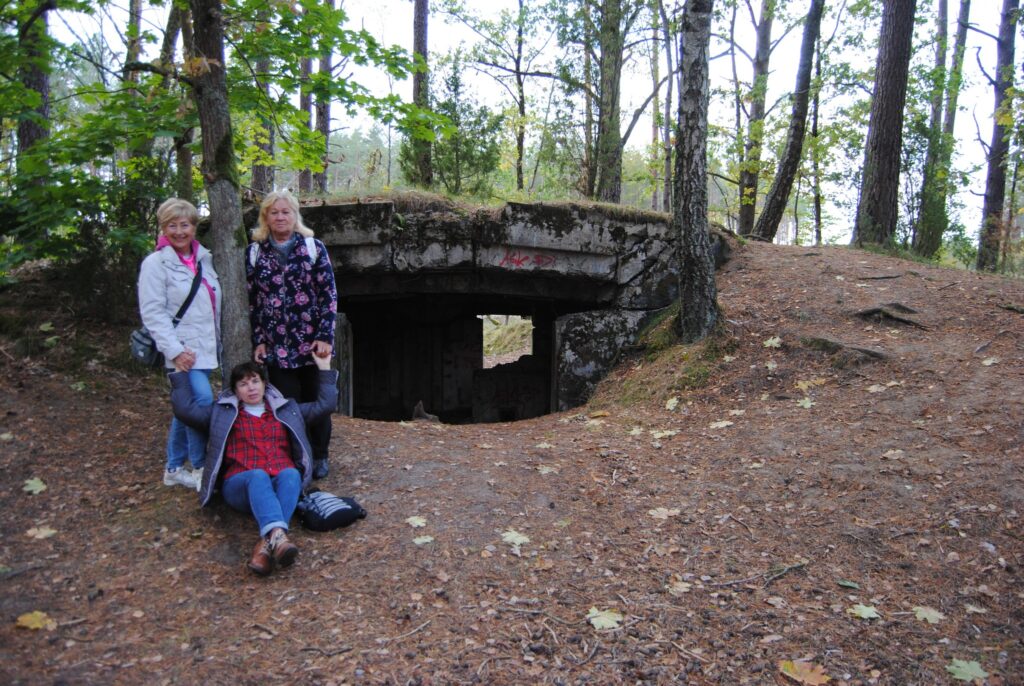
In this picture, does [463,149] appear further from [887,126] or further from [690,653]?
[690,653]

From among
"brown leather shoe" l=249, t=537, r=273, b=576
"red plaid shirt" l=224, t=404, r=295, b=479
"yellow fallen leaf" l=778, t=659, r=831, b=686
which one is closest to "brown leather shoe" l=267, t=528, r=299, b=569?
"brown leather shoe" l=249, t=537, r=273, b=576

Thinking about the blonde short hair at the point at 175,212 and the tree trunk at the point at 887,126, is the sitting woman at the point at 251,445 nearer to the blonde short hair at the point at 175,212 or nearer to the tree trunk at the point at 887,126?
the blonde short hair at the point at 175,212

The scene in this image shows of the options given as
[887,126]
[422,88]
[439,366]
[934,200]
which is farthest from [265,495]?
[934,200]

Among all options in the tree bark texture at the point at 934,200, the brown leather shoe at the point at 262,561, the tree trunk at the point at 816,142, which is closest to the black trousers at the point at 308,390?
the brown leather shoe at the point at 262,561

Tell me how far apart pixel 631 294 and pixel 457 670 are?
5.63m

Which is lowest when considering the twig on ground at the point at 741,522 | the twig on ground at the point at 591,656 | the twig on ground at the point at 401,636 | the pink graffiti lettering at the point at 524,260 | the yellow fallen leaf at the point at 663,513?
the twig on ground at the point at 591,656

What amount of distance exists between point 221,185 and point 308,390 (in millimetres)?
1377

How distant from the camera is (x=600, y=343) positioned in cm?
746

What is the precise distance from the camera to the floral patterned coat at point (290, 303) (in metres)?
4.07

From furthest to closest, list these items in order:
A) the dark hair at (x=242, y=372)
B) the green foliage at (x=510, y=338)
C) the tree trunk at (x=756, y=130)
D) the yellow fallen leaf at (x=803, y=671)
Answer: the green foliage at (x=510, y=338)
the tree trunk at (x=756, y=130)
the dark hair at (x=242, y=372)
the yellow fallen leaf at (x=803, y=671)

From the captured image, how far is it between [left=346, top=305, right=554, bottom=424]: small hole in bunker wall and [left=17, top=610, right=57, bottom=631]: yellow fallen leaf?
861 centimetres

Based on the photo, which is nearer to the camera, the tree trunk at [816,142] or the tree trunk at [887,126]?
the tree trunk at [887,126]

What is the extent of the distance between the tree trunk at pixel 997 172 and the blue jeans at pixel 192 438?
40.7 feet

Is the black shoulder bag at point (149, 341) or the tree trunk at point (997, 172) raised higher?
the tree trunk at point (997, 172)
